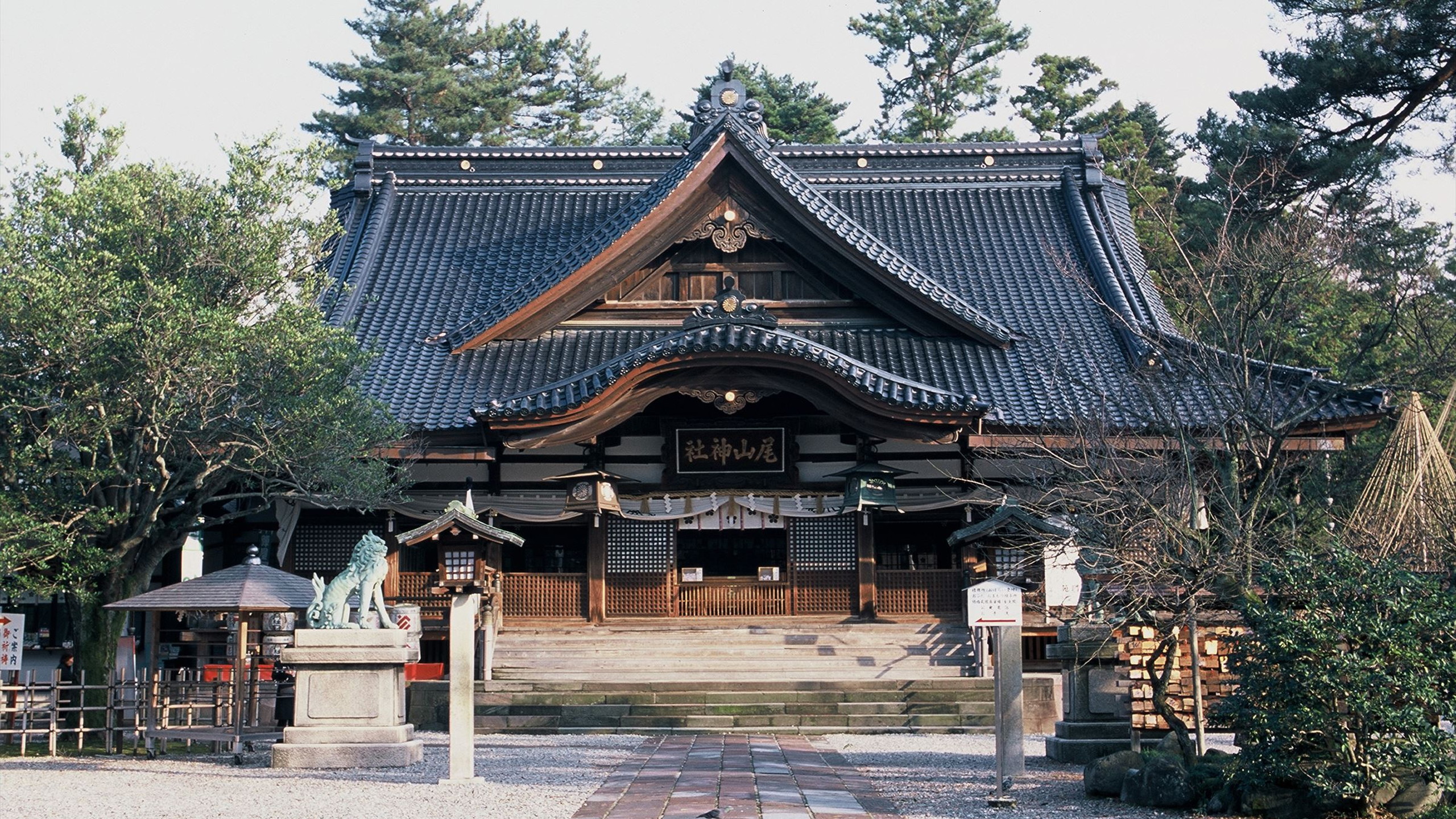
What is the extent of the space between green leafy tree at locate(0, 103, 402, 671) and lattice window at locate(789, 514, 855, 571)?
6864mm

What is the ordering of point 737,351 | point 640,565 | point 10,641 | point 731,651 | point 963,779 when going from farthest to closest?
1. point 640,565
2. point 737,351
3. point 731,651
4. point 10,641
5. point 963,779

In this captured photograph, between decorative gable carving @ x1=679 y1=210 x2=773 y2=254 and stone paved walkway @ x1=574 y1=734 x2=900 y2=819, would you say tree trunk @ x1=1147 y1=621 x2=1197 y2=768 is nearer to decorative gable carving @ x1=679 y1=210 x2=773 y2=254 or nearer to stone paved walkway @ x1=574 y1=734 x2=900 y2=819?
stone paved walkway @ x1=574 y1=734 x2=900 y2=819

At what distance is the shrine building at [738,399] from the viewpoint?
19688 mm

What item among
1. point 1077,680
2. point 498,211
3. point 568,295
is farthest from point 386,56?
point 1077,680

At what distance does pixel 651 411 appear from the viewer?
2145 cm

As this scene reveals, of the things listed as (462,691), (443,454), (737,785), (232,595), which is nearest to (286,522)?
(443,454)

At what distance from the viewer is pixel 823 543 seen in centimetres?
2106

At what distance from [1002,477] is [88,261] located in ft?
41.3

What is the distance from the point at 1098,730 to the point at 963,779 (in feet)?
4.63

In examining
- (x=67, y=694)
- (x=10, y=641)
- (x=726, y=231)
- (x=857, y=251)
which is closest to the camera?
(x=10, y=641)

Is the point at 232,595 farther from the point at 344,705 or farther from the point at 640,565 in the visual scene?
the point at 640,565

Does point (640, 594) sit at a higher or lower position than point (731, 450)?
lower

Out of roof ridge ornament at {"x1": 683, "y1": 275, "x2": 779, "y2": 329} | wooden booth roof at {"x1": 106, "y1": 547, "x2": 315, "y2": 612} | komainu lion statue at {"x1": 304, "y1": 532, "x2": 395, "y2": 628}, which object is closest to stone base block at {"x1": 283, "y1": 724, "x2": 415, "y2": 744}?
komainu lion statue at {"x1": 304, "y1": 532, "x2": 395, "y2": 628}

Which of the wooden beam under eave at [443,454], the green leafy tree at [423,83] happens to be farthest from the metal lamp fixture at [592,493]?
the green leafy tree at [423,83]
